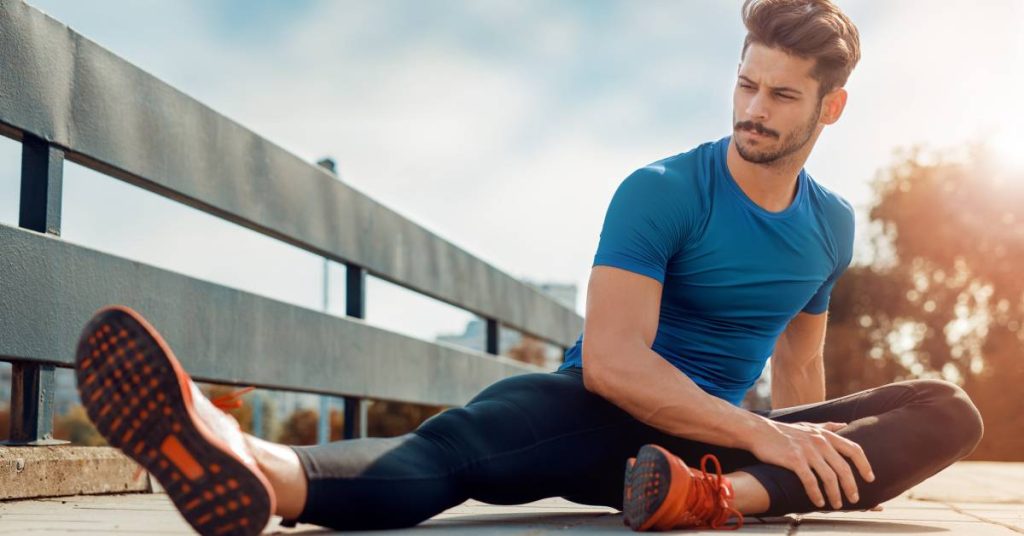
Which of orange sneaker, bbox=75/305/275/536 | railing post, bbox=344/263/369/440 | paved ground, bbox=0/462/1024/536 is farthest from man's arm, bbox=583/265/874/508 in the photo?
railing post, bbox=344/263/369/440

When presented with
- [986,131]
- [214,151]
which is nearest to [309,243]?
[214,151]

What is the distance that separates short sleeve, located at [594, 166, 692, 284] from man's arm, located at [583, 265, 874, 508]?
3cm

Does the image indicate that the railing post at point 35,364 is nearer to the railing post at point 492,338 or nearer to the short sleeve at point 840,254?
the short sleeve at point 840,254

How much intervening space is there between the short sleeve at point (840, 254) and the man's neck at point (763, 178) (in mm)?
265

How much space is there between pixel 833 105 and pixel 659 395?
101cm

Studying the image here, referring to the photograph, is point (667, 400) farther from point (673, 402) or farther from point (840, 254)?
point (840, 254)

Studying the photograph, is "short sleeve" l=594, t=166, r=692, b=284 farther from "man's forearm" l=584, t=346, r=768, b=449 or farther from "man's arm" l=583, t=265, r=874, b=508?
"man's forearm" l=584, t=346, r=768, b=449

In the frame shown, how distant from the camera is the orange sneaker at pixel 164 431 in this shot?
68.8 inches

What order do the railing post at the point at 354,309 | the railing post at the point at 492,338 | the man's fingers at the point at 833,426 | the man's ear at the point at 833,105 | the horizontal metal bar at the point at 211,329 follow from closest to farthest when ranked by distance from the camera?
the man's fingers at the point at 833,426, the man's ear at the point at 833,105, the horizontal metal bar at the point at 211,329, the railing post at the point at 354,309, the railing post at the point at 492,338

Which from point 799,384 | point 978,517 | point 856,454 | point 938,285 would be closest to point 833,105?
point 799,384

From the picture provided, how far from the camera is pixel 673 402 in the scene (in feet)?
8.04

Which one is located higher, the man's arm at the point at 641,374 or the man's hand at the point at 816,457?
the man's arm at the point at 641,374

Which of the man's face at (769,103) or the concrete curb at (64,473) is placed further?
the concrete curb at (64,473)

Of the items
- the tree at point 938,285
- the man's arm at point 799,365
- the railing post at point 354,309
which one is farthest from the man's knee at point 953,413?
the tree at point 938,285
